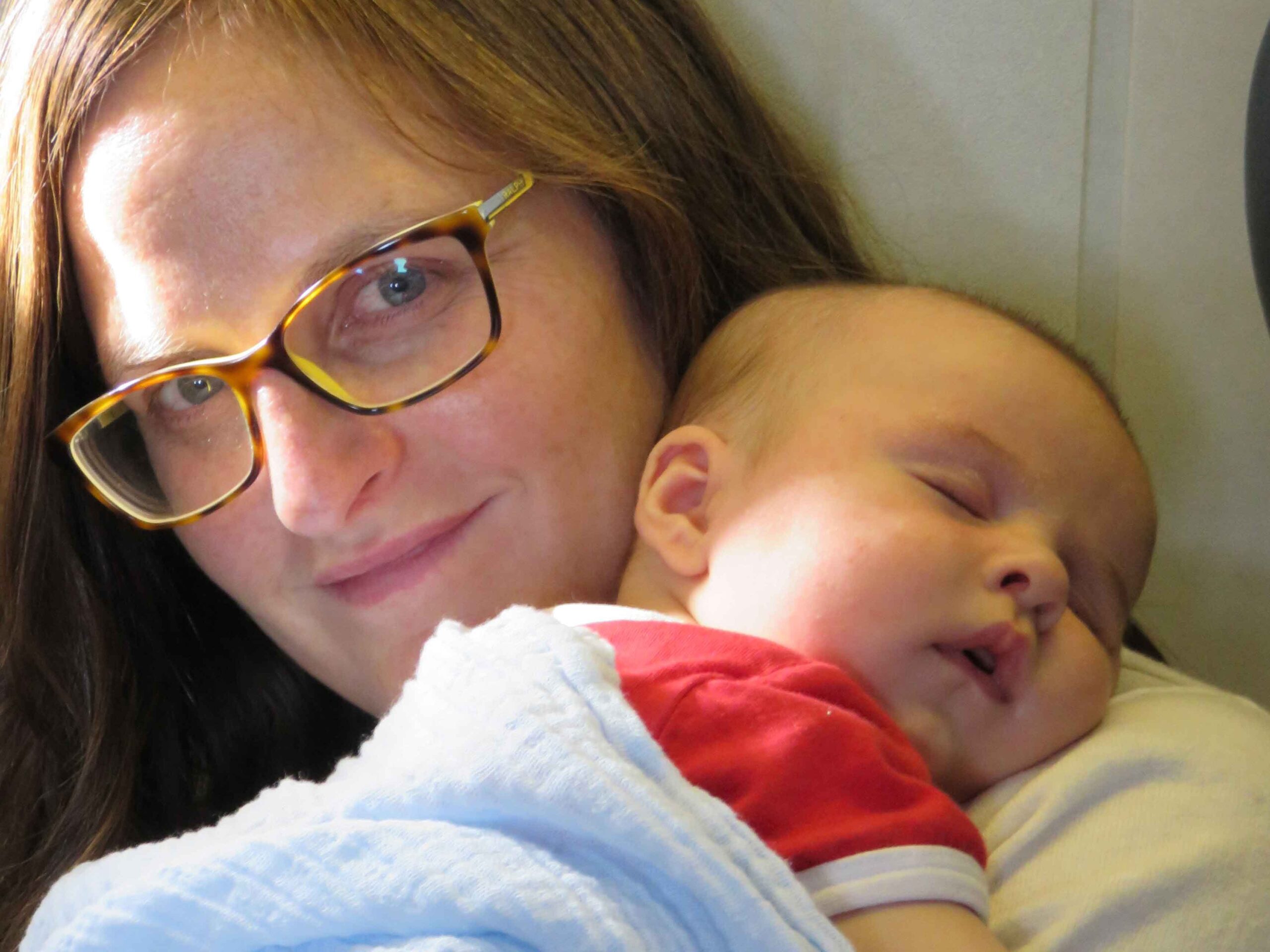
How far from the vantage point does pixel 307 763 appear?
1.36 metres

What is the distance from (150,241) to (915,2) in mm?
1155

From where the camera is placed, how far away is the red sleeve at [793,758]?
0.63m

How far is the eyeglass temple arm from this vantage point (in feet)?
3.10

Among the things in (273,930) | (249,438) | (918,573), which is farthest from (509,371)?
(273,930)

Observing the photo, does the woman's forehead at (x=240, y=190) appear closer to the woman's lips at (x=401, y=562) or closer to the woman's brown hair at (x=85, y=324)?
the woman's brown hair at (x=85, y=324)

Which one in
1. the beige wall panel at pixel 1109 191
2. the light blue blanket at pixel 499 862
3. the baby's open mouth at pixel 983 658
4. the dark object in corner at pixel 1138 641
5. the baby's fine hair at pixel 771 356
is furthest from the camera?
the beige wall panel at pixel 1109 191

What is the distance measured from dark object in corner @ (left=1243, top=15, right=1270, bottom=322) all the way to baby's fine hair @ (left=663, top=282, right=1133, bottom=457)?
0.18 metres

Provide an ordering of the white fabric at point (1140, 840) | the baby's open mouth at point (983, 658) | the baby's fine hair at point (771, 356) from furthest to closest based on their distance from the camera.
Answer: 1. the baby's fine hair at point (771, 356)
2. the baby's open mouth at point (983, 658)
3. the white fabric at point (1140, 840)

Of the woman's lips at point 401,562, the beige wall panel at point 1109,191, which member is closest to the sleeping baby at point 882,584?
the woman's lips at point 401,562

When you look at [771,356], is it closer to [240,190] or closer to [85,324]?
[240,190]

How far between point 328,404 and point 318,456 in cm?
5

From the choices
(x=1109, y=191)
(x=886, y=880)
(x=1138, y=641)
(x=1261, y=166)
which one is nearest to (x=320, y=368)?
(x=886, y=880)

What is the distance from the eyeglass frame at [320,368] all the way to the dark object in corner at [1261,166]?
2.12ft

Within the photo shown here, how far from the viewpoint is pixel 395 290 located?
Answer: 938mm
